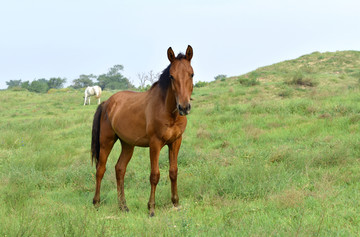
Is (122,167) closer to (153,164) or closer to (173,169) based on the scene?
(153,164)

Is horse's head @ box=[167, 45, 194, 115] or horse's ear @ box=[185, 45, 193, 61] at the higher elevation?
horse's ear @ box=[185, 45, 193, 61]

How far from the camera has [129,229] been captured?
3.85 metres

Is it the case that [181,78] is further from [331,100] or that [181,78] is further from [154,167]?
[331,100]

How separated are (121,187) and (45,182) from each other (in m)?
2.23

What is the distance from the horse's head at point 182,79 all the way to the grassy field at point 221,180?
139cm

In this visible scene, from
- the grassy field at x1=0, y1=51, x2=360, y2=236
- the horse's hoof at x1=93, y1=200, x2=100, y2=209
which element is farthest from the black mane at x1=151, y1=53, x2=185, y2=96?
the horse's hoof at x1=93, y1=200, x2=100, y2=209

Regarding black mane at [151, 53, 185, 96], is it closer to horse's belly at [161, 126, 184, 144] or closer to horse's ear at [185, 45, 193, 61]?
horse's ear at [185, 45, 193, 61]

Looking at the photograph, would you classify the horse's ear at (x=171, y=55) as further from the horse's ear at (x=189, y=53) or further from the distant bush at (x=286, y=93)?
the distant bush at (x=286, y=93)

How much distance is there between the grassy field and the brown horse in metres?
0.61

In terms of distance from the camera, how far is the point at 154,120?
4703mm

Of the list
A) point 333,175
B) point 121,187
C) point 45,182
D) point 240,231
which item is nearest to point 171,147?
point 121,187

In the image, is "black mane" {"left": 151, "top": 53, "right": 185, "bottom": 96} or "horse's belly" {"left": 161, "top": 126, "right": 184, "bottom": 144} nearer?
"horse's belly" {"left": 161, "top": 126, "right": 184, "bottom": 144}

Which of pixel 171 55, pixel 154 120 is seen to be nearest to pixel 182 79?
pixel 171 55

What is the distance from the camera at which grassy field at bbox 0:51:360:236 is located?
11.9 feet
